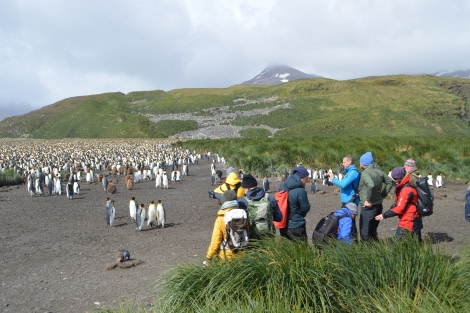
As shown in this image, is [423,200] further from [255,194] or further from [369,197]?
[255,194]

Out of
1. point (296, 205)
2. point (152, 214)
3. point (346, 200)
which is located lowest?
point (152, 214)

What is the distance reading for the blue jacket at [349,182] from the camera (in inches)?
Answer: 219

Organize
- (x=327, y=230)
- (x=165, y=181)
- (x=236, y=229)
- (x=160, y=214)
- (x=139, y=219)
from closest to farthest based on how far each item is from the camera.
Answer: (x=236, y=229) → (x=327, y=230) → (x=139, y=219) → (x=160, y=214) → (x=165, y=181)

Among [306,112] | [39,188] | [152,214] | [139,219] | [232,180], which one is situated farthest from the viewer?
[306,112]

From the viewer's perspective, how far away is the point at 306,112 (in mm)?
81625

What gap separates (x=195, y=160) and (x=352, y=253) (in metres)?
29.5

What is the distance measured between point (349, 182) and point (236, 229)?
7.48 feet

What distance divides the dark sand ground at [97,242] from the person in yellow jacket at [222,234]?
2.23 feet

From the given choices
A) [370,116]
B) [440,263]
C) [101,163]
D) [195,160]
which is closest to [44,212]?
[440,263]

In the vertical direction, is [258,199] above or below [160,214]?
above

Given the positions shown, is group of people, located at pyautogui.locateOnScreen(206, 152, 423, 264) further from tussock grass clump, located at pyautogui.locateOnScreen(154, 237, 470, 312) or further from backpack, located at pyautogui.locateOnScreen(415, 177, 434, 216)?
tussock grass clump, located at pyautogui.locateOnScreen(154, 237, 470, 312)

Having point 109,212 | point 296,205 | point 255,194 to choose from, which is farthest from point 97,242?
point 255,194

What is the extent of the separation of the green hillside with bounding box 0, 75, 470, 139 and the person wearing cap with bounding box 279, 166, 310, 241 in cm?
5676

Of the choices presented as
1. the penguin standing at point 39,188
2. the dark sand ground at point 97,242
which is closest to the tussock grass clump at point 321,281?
the dark sand ground at point 97,242
